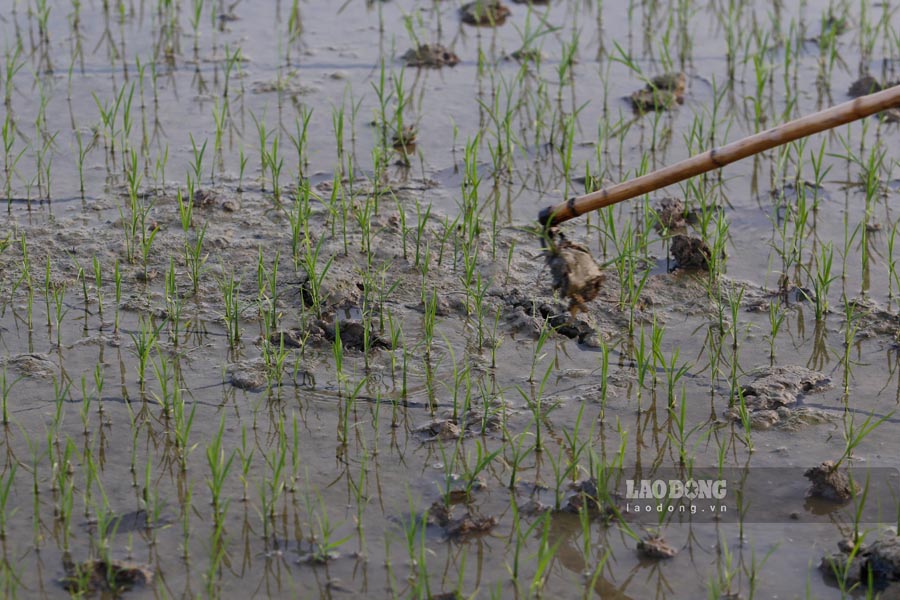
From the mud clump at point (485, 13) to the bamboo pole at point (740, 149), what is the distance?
104 inches

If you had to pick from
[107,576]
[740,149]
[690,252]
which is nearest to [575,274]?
[690,252]

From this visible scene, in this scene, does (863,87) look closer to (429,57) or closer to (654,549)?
(429,57)

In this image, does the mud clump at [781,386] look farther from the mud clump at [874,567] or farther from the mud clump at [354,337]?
the mud clump at [354,337]

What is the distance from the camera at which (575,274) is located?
435 cm

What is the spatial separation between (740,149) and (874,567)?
1.43 meters

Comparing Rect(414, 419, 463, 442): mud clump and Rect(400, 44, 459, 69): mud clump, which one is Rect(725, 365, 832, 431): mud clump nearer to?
Rect(414, 419, 463, 442): mud clump

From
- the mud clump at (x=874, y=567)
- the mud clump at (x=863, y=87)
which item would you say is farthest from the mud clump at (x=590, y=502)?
the mud clump at (x=863, y=87)

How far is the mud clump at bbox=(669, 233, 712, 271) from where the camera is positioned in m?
4.52

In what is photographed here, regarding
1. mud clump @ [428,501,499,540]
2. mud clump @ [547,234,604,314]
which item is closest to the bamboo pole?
mud clump @ [547,234,604,314]

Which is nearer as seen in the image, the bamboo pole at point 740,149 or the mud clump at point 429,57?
the bamboo pole at point 740,149

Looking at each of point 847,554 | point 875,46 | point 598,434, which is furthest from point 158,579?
point 875,46

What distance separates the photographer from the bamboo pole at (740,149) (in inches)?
142

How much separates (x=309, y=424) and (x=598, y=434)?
2.88ft

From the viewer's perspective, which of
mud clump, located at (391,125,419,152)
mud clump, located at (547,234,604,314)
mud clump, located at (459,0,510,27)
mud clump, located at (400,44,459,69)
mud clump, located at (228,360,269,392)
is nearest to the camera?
mud clump, located at (228,360,269,392)
